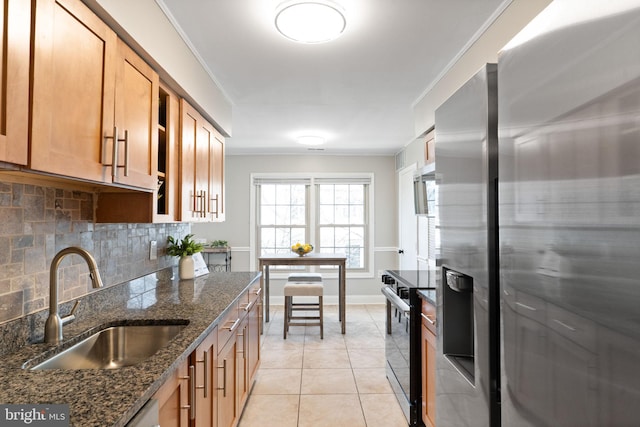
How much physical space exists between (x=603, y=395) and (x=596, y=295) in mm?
177

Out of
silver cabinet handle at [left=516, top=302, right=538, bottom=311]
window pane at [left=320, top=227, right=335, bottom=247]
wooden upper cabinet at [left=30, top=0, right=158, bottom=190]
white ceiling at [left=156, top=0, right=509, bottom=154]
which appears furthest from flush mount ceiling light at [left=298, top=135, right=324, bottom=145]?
silver cabinet handle at [left=516, top=302, right=538, bottom=311]

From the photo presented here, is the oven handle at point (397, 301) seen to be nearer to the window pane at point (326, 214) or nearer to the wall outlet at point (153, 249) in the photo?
the wall outlet at point (153, 249)

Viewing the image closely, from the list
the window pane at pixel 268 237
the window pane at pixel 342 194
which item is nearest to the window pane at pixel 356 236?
the window pane at pixel 342 194

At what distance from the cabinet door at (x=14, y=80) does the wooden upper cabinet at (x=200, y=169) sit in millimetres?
1281

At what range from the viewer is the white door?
5.03m

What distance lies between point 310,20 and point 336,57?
23.8 inches

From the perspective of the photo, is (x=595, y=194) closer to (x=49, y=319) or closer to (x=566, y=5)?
(x=566, y=5)

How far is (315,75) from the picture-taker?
2723 millimetres

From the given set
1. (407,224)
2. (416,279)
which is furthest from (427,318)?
(407,224)

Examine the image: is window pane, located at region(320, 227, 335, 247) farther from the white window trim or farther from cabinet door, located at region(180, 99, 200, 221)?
cabinet door, located at region(180, 99, 200, 221)

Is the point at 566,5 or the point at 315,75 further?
the point at 315,75

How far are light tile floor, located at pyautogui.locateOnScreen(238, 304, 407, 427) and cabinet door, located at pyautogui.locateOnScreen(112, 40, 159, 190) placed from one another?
1.78 metres

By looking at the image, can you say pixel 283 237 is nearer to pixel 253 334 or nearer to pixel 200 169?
pixel 253 334

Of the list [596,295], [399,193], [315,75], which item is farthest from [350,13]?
[399,193]
